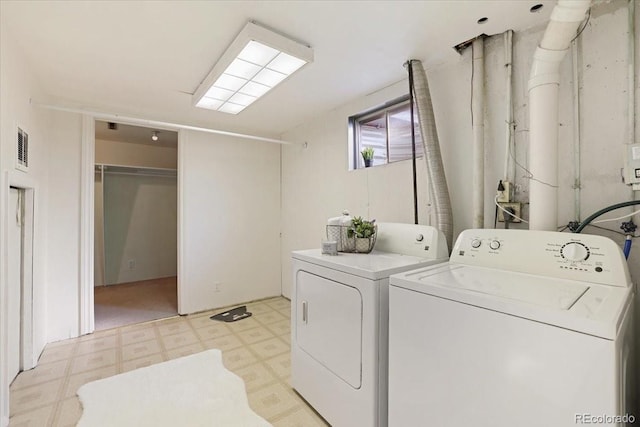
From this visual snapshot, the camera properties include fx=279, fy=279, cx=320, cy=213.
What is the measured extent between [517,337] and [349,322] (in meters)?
0.81

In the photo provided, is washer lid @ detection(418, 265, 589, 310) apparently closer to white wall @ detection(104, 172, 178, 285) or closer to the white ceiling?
the white ceiling

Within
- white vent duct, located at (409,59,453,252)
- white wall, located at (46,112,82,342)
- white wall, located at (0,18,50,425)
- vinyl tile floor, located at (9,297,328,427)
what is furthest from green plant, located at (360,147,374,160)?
white wall, located at (46,112,82,342)

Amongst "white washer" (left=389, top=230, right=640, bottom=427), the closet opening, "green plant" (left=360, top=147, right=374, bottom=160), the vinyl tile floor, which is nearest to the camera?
"white washer" (left=389, top=230, right=640, bottom=427)

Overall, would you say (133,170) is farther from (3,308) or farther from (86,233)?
(3,308)

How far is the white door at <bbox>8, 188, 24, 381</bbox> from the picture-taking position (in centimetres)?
205

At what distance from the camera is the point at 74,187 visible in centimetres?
293

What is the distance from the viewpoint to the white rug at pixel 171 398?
66.9 inches

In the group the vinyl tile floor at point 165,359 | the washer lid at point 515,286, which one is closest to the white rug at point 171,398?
the vinyl tile floor at point 165,359

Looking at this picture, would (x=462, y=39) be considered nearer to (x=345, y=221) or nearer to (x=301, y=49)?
(x=301, y=49)

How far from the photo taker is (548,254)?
51.3 inches

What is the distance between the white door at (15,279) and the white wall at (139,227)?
298 cm

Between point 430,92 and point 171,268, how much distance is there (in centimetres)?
545

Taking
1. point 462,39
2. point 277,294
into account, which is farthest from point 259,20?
point 277,294

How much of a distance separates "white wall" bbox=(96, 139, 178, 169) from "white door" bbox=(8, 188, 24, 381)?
2900 mm
